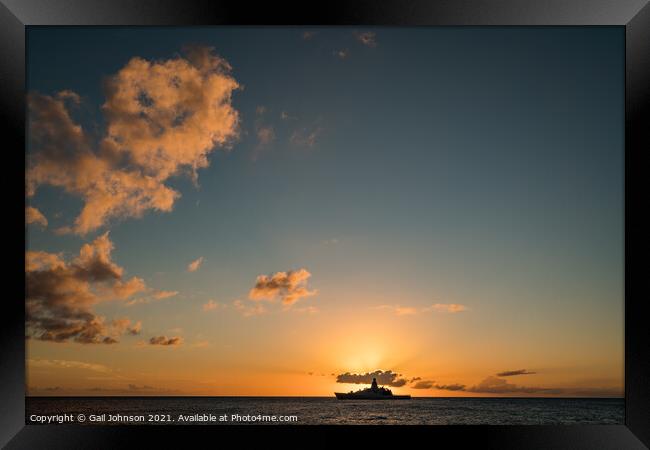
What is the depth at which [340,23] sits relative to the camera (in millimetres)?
3154

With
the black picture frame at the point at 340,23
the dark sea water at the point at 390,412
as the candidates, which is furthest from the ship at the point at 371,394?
the black picture frame at the point at 340,23

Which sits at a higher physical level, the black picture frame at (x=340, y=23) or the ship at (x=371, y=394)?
the black picture frame at (x=340, y=23)

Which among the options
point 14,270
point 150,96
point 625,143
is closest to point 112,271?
A: point 150,96

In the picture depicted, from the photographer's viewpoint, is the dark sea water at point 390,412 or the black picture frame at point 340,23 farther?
the dark sea water at point 390,412

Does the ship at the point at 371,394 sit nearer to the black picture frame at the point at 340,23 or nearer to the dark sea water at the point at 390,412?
the dark sea water at the point at 390,412

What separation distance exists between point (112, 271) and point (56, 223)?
1.81 meters

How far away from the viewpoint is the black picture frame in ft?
10.0

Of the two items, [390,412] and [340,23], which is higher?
[340,23]

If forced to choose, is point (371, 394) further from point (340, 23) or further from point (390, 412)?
point (340, 23)

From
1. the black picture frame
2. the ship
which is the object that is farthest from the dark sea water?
the black picture frame

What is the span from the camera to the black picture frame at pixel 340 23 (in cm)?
306

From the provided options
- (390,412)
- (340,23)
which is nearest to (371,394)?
(390,412)

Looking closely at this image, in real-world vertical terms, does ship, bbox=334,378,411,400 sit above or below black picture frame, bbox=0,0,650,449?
below

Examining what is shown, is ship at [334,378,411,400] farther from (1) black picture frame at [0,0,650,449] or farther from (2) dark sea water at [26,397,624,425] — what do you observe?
(1) black picture frame at [0,0,650,449]
